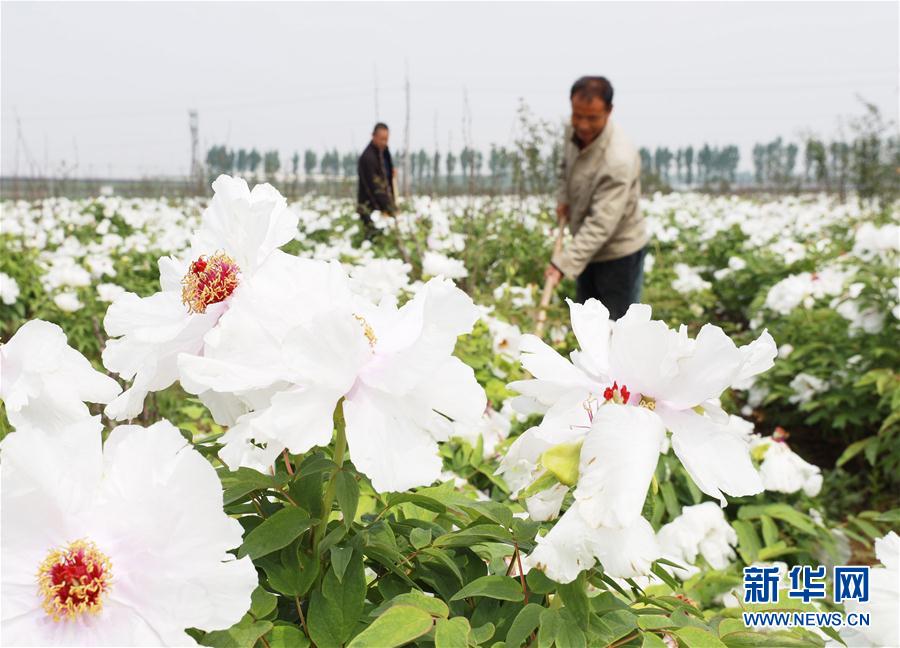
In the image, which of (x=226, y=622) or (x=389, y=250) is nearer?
(x=226, y=622)

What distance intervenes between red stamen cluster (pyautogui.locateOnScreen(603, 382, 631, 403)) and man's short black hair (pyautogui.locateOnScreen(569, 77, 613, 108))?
3304 millimetres

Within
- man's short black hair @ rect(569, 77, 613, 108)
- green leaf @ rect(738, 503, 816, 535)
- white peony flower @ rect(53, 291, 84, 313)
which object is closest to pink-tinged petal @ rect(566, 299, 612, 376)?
green leaf @ rect(738, 503, 816, 535)

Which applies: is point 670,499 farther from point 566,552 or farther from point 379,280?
point 566,552

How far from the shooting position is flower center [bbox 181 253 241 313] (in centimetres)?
77

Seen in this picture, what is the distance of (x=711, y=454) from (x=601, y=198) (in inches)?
132

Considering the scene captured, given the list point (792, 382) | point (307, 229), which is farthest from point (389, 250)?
point (792, 382)

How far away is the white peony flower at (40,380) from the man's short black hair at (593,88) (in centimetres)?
343

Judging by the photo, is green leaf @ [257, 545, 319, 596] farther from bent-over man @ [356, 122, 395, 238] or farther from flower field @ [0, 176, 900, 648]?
bent-over man @ [356, 122, 395, 238]

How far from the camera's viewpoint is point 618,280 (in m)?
4.36

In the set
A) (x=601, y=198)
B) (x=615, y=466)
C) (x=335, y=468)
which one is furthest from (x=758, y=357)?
(x=601, y=198)

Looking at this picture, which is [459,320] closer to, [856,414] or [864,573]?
[864,573]

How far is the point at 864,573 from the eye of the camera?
0.99 m

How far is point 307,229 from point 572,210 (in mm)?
5554

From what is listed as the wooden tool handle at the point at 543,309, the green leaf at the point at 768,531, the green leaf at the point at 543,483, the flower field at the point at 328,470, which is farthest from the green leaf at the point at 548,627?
the wooden tool handle at the point at 543,309
